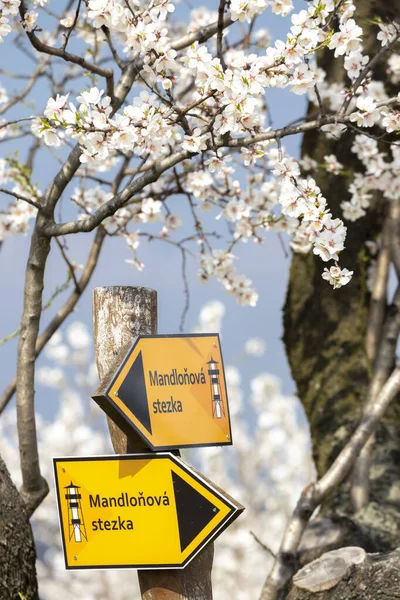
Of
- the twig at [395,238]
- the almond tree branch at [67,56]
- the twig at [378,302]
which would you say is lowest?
the twig at [378,302]

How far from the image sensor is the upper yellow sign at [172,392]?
8.90ft

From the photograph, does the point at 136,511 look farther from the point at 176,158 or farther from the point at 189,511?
the point at 176,158

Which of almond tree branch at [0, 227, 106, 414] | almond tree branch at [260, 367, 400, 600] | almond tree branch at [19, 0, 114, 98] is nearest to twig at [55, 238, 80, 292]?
almond tree branch at [0, 227, 106, 414]

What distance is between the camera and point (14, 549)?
10.7 ft

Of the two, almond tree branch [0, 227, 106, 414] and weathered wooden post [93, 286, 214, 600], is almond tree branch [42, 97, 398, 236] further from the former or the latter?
almond tree branch [0, 227, 106, 414]

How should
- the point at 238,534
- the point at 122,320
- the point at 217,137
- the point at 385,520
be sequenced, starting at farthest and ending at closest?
the point at 238,534 → the point at 385,520 → the point at 217,137 → the point at 122,320

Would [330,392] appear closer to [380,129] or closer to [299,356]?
[299,356]

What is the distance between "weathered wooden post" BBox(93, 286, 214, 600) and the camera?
113 inches

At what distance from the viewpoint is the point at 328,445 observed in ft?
18.3

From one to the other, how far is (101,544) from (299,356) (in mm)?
3589

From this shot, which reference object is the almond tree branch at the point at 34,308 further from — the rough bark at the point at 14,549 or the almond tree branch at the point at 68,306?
the almond tree branch at the point at 68,306

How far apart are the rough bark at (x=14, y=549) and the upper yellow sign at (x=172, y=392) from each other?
954mm

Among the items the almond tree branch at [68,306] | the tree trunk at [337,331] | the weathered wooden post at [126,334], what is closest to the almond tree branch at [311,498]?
the tree trunk at [337,331]

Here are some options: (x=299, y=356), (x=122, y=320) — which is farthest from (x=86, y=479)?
(x=299, y=356)
